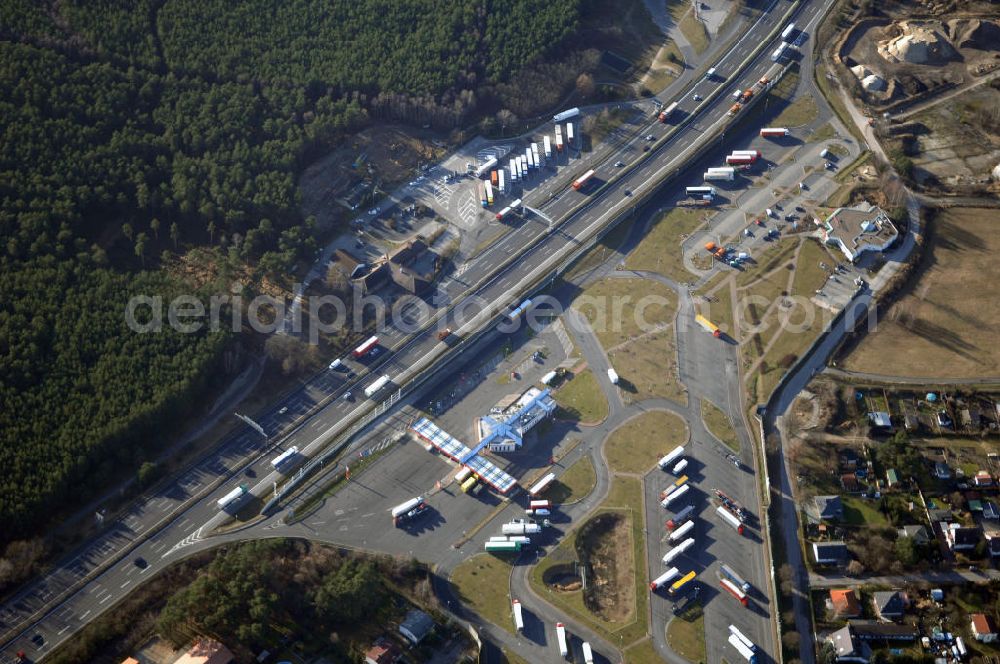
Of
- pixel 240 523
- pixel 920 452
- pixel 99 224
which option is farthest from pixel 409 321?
pixel 920 452

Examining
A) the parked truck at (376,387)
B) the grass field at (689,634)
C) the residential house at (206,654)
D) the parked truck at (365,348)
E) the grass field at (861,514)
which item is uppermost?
the parked truck at (365,348)

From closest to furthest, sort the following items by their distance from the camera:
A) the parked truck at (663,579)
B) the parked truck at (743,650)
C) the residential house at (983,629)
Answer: the parked truck at (743,650), the residential house at (983,629), the parked truck at (663,579)

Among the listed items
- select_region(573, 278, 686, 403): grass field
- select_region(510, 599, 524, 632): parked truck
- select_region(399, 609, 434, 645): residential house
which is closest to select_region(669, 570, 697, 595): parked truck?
select_region(510, 599, 524, 632): parked truck

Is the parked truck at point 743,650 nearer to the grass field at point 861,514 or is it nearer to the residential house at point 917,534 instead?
the grass field at point 861,514

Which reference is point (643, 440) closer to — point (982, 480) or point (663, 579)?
point (663, 579)

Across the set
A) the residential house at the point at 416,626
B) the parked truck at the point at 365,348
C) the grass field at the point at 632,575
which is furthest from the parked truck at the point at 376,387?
the grass field at the point at 632,575

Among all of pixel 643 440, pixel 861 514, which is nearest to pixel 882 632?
pixel 861 514
